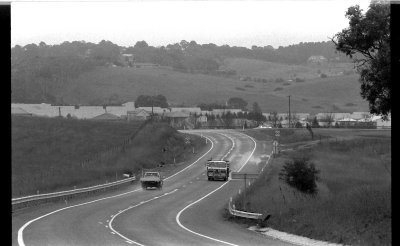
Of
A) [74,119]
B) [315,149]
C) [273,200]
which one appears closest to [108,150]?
[74,119]

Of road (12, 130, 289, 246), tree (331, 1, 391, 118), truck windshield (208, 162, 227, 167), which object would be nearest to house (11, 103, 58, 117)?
road (12, 130, 289, 246)

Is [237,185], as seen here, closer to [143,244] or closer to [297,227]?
[297,227]

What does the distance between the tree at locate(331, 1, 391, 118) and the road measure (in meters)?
6.91

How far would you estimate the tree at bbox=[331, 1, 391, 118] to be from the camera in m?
24.9

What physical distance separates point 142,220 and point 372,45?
14710mm

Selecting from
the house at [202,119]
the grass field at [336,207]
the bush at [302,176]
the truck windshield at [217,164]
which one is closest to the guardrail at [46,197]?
the grass field at [336,207]

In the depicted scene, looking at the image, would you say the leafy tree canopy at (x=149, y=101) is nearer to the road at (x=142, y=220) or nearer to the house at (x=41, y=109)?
the road at (x=142, y=220)

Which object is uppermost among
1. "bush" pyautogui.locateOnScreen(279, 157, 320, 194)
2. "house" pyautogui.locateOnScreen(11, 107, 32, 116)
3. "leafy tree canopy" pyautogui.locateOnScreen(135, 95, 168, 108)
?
"leafy tree canopy" pyautogui.locateOnScreen(135, 95, 168, 108)

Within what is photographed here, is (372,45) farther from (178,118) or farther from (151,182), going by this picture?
(178,118)

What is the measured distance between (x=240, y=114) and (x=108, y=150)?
142 metres

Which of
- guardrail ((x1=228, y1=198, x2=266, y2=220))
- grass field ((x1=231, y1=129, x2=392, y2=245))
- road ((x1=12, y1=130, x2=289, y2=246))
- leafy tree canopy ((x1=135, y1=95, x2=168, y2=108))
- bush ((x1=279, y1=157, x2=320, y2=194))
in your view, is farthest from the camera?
leafy tree canopy ((x1=135, y1=95, x2=168, y2=108))

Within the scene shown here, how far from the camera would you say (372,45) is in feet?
86.6

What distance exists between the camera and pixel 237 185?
61.4 meters

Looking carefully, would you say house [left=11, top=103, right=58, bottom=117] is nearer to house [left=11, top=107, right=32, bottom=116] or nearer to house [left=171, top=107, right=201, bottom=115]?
house [left=11, top=107, right=32, bottom=116]
